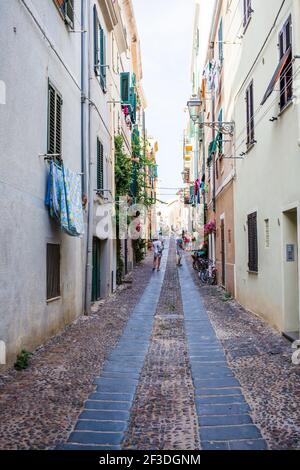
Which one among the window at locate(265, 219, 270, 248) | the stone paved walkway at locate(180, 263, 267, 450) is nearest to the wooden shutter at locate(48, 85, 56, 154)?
the stone paved walkway at locate(180, 263, 267, 450)

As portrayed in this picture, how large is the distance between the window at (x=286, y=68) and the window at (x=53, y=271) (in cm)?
459

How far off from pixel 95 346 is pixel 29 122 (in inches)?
142

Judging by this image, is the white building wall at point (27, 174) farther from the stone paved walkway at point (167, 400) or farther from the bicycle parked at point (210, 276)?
the bicycle parked at point (210, 276)

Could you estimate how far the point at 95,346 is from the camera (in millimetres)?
7688

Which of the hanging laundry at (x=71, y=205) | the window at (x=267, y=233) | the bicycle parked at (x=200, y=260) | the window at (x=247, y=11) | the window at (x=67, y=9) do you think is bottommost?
the bicycle parked at (x=200, y=260)

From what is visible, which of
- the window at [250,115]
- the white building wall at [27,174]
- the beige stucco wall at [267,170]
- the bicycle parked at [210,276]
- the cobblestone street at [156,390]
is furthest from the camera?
the bicycle parked at [210,276]

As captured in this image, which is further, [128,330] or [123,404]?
[128,330]

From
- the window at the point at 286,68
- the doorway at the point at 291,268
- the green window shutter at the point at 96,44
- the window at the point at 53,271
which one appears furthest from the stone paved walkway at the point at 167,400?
the green window shutter at the point at 96,44

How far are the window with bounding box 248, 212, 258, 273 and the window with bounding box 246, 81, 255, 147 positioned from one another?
168 cm

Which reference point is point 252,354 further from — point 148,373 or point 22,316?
point 22,316

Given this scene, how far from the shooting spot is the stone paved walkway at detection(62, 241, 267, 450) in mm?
3973

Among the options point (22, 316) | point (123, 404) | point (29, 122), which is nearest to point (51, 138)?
point (29, 122)

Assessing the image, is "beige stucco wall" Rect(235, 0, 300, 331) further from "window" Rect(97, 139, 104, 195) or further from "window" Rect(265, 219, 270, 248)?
"window" Rect(97, 139, 104, 195)

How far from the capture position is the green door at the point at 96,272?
44.0 ft
